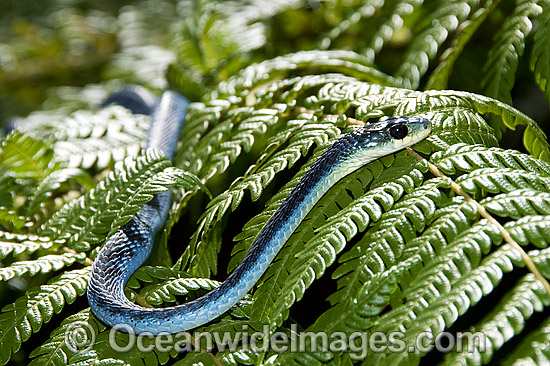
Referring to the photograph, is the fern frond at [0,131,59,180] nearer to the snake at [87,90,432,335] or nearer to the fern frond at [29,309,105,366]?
the snake at [87,90,432,335]

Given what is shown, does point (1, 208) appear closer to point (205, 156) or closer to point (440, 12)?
point (205, 156)

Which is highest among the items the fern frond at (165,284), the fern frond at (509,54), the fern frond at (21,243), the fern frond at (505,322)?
the fern frond at (509,54)

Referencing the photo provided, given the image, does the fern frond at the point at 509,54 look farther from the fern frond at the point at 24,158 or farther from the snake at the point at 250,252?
the fern frond at the point at 24,158

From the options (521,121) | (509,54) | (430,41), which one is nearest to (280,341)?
(521,121)

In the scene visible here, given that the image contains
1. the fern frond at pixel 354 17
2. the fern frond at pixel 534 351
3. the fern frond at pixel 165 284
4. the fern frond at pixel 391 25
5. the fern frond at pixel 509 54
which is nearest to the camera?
the fern frond at pixel 534 351

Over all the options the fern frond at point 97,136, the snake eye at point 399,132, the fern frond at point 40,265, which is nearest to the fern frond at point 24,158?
the fern frond at point 97,136

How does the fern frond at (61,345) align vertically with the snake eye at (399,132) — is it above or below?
below

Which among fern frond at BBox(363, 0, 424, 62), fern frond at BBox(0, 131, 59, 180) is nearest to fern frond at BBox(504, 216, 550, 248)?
fern frond at BBox(363, 0, 424, 62)
